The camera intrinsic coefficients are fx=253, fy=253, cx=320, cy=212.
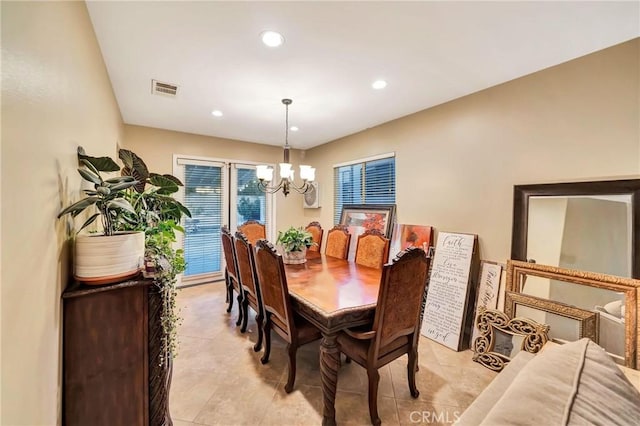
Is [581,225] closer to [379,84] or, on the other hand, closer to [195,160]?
[379,84]

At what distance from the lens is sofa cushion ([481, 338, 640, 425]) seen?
0.64 meters

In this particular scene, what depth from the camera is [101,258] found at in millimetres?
1125

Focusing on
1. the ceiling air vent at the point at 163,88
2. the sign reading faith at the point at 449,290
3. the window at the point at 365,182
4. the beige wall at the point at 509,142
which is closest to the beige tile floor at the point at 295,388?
the sign reading faith at the point at 449,290

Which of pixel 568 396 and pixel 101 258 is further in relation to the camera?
pixel 101 258

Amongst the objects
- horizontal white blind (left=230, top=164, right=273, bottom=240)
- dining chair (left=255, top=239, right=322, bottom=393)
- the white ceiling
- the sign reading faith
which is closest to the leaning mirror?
the sign reading faith

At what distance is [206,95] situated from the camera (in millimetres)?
2824

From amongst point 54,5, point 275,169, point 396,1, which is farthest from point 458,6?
point 275,169

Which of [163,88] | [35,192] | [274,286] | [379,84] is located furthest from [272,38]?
[274,286]

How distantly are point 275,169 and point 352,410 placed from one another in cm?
422

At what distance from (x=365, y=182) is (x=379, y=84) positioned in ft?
5.95

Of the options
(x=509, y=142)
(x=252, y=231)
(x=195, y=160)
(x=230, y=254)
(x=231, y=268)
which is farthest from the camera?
(x=195, y=160)

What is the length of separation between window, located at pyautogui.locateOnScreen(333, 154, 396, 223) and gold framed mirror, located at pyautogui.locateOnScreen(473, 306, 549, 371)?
1925mm

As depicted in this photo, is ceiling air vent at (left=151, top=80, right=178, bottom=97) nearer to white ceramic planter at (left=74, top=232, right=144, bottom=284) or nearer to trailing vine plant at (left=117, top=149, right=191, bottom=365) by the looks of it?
trailing vine plant at (left=117, top=149, right=191, bottom=365)

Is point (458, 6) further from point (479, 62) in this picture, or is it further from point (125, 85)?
point (125, 85)
